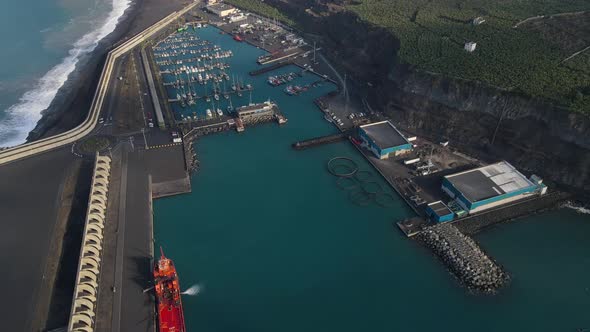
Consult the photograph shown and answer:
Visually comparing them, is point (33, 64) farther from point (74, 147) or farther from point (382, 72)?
point (382, 72)

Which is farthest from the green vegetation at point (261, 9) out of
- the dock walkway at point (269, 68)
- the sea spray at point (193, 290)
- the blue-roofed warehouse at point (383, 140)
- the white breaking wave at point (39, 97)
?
the sea spray at point (193, 290)

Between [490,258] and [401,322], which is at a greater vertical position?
[490,258]

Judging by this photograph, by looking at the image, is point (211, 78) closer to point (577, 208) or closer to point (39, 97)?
point (39, 97)

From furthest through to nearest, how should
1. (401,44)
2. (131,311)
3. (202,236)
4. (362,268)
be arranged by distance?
(401,44) → (202,236) → (362,268) → (131,311)

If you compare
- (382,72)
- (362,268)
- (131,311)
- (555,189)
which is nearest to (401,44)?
(382,72)

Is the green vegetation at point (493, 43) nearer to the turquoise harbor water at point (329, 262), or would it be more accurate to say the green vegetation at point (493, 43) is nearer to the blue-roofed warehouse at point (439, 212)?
the turquoise harbor water at point (329, 262)

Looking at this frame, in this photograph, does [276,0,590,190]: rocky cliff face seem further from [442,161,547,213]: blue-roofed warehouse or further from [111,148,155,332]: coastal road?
[111,148,155,332]: coastal road

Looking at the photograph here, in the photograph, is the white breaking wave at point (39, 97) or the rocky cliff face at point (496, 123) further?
the white breaking wave at point (39, 97)
